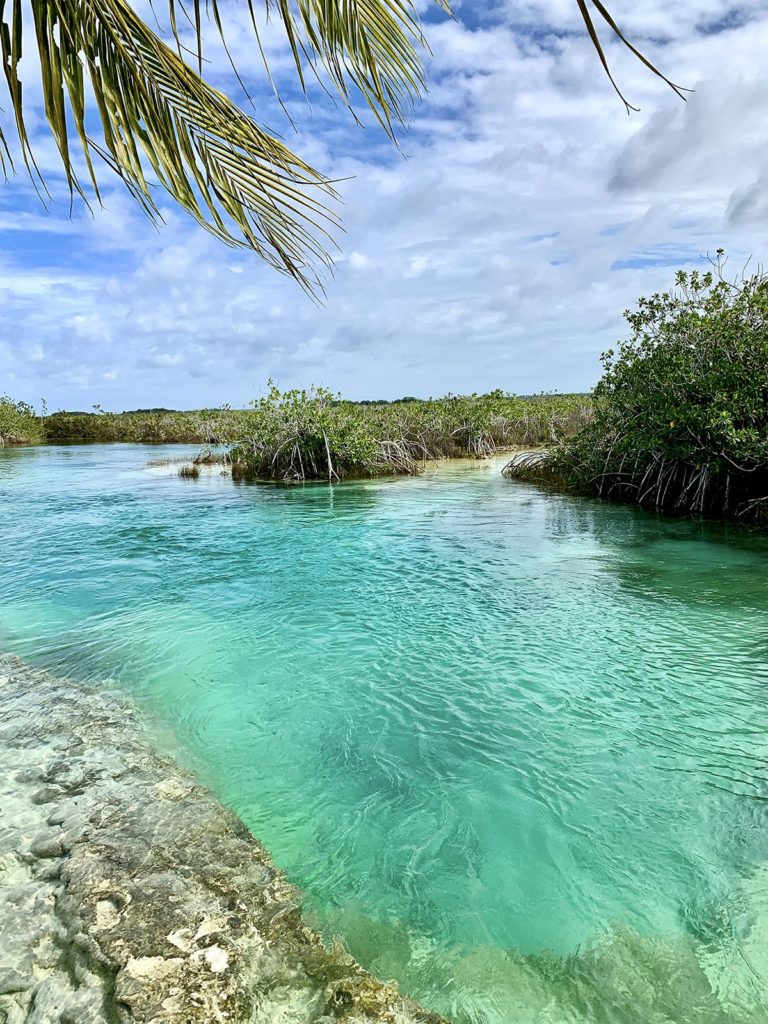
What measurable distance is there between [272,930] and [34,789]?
5.75ft

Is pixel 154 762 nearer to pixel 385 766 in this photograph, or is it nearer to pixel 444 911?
pixel 385 766

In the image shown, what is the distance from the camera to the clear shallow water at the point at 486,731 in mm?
2594

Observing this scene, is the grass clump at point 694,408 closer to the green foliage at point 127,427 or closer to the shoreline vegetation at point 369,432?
the shoreline vegetation at point 369,432

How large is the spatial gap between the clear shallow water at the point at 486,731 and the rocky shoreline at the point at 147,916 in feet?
1.00

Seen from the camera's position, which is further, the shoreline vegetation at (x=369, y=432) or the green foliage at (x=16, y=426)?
the green foliage at (x=16, y=426)

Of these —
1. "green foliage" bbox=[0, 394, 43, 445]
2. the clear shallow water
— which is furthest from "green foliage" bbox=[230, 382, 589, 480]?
"green foliage" bbox=[0, 394, 43, 445]

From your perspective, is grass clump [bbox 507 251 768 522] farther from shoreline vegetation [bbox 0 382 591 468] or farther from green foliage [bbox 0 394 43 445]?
green foliage [bbox 0 394 43 445]

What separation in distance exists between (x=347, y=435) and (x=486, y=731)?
1605 cm

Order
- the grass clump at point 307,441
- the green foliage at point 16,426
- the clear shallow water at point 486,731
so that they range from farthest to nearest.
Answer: the green foliage at point 16,426, the grass clump at point 307,441, the clear shallow water at point 486,731

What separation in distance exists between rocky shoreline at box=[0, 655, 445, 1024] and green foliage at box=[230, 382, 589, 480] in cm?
1577

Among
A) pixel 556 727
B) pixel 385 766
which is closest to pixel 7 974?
pixel 385 766

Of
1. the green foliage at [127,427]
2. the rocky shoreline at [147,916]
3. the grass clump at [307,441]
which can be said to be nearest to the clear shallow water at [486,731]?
the rocky shoreline at [147,916]

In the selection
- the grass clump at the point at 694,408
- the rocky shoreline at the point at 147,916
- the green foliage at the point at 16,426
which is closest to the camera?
the rocky shoreline at the point at 147,916

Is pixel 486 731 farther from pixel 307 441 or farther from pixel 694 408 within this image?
pixel 307 441
